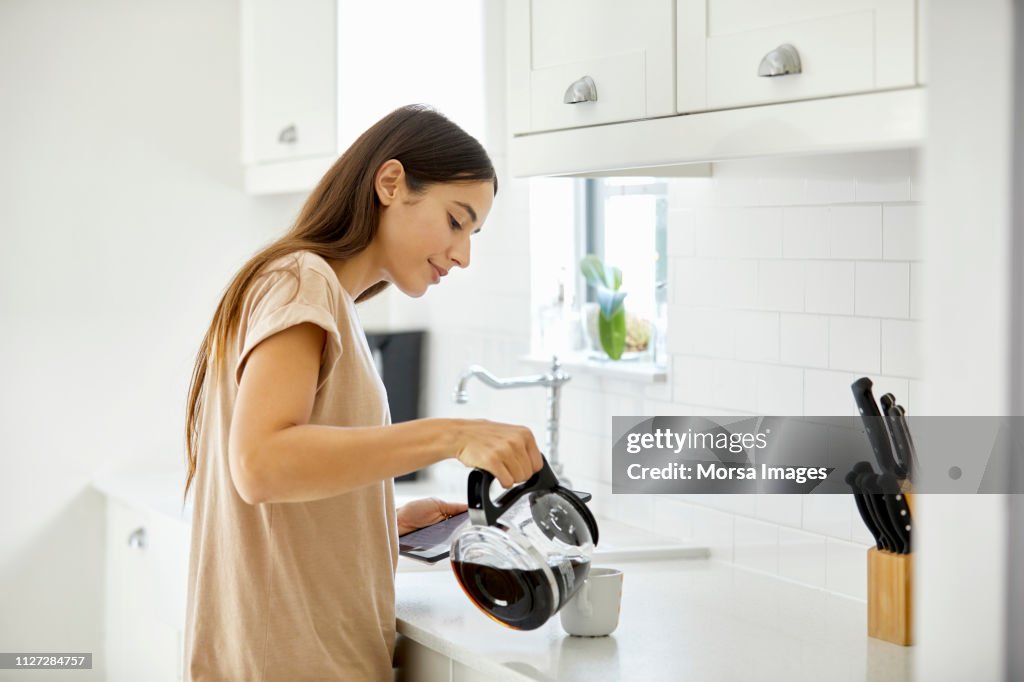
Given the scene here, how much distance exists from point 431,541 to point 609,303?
0.86 metres

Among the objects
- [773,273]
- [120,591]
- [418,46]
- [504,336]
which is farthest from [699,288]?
[120,591]

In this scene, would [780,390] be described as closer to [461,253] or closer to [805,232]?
[805,232]

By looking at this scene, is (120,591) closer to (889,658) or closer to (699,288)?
(699,288)

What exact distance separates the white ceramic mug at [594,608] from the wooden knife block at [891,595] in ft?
1.17

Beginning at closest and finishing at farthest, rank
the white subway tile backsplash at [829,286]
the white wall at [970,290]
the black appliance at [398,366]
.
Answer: the white wall at [970,290] < the white subway tile backsplash at [829,286] < the black appliance at [398,366]

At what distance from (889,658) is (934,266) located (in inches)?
30.4

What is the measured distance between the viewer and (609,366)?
2447 millimetres

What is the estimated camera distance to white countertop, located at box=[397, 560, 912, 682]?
147 centimetres

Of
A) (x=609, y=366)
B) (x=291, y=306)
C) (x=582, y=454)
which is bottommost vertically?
(x=582, y=454)

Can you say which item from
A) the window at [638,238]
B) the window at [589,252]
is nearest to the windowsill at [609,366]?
the window at [589,252]

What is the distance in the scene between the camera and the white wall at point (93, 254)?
9.70ft

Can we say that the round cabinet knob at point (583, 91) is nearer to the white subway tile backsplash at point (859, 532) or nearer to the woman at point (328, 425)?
the woman at point (328, 425)

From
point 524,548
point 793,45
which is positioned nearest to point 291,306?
point 524,548

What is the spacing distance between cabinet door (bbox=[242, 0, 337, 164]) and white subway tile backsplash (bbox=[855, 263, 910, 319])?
4.33ft
